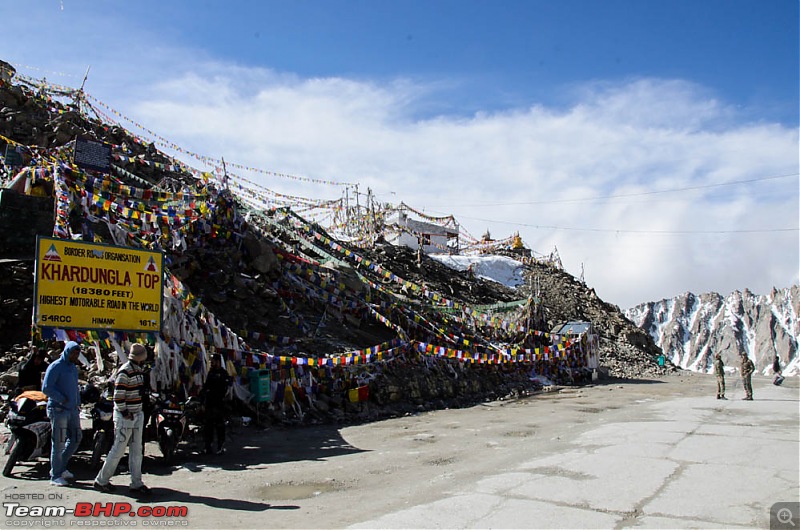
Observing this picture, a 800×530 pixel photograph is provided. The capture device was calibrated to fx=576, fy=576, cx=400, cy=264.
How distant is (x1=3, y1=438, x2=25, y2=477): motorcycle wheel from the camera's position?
7.23 m

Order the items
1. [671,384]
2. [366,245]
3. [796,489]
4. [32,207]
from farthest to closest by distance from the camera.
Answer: [366,245]
[671,384]
[32,207]
[796,489]

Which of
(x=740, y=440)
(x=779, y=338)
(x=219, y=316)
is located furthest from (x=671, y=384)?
(x=779, y=338)

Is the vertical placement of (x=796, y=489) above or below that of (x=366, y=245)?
below

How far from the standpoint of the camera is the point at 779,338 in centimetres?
6091

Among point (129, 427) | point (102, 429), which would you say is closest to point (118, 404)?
point (129, 427)

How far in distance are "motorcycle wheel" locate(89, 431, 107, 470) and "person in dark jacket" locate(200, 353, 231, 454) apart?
5.13 feet

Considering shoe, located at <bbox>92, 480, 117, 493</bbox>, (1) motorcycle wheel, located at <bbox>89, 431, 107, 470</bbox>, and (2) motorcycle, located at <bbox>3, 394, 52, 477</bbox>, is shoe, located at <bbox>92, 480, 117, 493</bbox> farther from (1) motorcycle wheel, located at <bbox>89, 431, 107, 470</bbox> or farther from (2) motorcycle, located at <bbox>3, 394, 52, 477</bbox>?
(2) motorcycle, located at <bbox>3, 394, 52, 477</bbox>

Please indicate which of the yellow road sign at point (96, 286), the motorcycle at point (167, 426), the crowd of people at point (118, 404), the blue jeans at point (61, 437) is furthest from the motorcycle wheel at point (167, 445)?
the yellow road sign at point (96, 286)

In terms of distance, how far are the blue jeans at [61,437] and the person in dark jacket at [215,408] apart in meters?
2.19

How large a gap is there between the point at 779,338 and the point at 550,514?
222ft

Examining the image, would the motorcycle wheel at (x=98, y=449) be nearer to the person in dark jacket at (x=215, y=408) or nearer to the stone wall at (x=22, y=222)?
the person in dark jacket at (x=215, y=408)

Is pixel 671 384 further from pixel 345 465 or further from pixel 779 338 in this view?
pixel 779 338

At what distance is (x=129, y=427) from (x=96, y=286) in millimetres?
3789

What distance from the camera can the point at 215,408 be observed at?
357 inches
